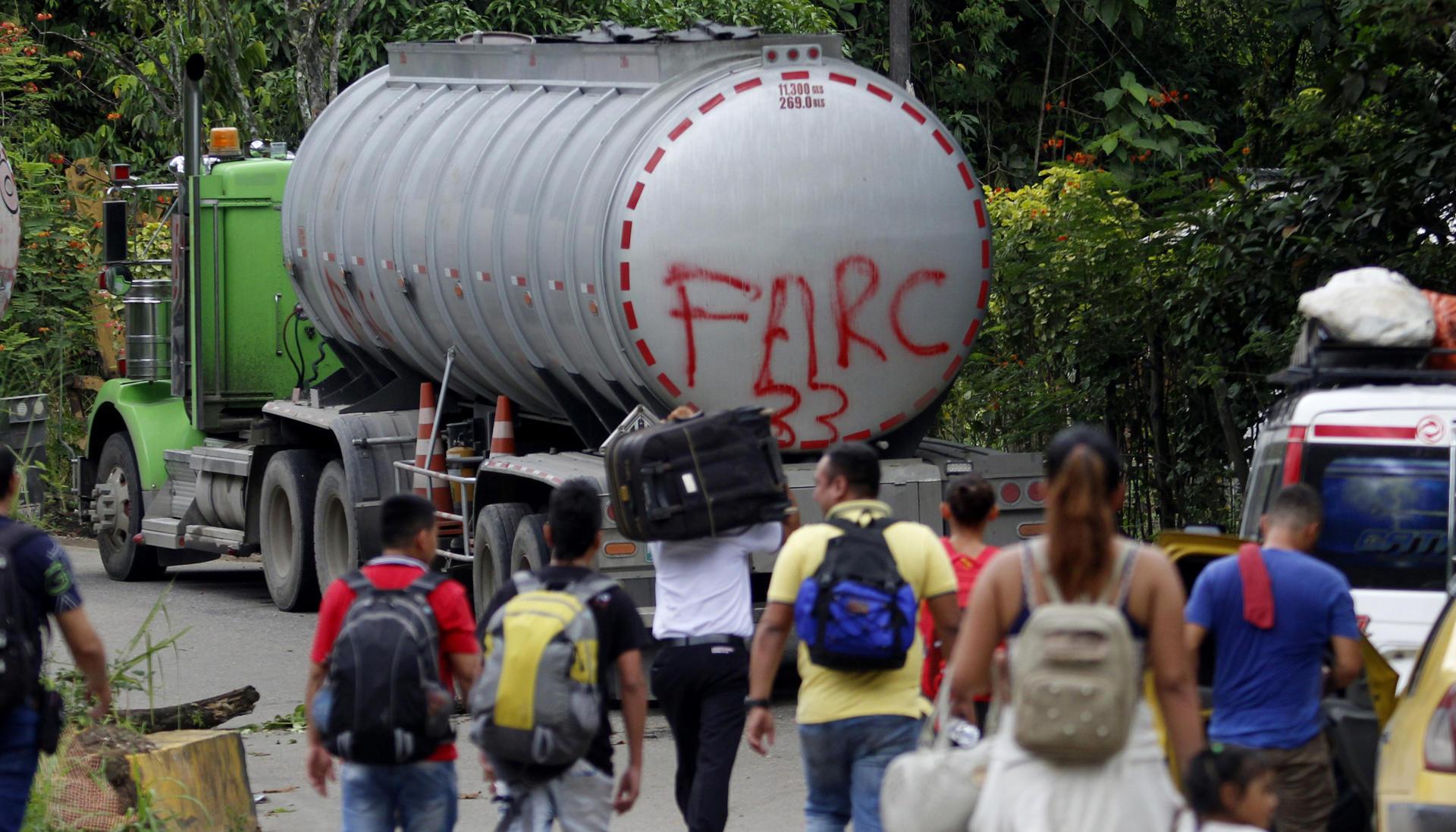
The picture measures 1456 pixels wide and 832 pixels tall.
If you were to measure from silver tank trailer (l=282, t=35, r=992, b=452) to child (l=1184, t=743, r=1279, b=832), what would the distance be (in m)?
5.71

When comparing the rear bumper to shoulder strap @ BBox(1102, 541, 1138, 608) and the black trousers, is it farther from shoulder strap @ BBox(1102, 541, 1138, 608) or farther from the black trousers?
the black trousers

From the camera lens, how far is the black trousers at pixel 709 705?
6930 mm

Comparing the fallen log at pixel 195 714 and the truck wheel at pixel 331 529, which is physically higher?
the truck wheel at pixel 331 529

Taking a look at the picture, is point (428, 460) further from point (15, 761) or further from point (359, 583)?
point (359, 583)

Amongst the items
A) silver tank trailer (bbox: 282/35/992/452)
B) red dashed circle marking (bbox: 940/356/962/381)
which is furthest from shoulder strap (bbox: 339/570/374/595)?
red dashed circle marking (bbox: 940/356/962/381)

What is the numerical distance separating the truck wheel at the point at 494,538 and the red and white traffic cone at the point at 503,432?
569 mm

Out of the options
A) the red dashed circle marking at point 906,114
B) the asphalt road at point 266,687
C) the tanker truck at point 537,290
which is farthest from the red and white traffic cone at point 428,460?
the red dashed circle marking at point 906,114

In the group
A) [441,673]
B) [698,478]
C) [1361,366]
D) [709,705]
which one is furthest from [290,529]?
[441,673]

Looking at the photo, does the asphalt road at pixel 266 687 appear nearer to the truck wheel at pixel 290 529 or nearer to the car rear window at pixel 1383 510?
the truck wheel at pixel 290 529

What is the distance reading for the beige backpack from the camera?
440 cm

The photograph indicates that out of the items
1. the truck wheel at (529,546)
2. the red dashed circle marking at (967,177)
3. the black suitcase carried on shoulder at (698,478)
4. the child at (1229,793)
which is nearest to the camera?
the child at (1229,793)

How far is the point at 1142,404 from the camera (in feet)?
44.7

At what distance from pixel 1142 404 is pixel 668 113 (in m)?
4.62

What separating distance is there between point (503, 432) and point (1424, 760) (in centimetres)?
736
